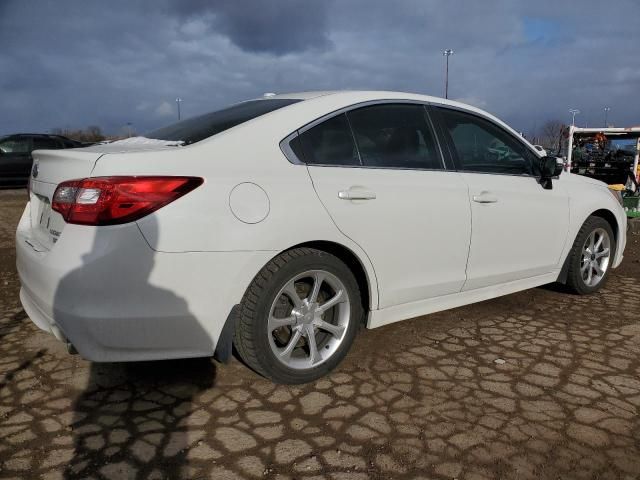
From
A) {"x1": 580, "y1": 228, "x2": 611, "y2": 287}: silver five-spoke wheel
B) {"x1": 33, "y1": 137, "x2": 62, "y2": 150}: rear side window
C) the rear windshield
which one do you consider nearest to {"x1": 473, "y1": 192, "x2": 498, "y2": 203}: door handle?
the rear windshield

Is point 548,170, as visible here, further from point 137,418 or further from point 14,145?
point 14,145

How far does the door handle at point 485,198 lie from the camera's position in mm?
3637

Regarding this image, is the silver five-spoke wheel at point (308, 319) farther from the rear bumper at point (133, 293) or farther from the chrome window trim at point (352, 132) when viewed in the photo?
the chrome window trim at point (352, 132)

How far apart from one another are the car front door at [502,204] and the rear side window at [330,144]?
817 mm

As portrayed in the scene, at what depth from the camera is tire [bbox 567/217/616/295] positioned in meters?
4.64

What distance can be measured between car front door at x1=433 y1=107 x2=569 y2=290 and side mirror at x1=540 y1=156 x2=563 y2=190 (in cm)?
4

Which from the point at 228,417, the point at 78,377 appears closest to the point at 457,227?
the point at 228,417

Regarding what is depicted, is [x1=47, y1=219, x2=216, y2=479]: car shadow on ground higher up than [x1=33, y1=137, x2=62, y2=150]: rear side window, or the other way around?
[x1=33, y1=137, x2=62, y2=150]: rear side window

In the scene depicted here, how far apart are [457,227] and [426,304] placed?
1.73ft

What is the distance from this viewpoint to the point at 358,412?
2.79 metres

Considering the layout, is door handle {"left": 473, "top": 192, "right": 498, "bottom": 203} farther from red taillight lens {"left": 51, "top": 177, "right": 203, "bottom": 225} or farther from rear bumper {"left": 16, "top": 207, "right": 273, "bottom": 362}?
red taillight lens {"left": 51, "top": 177, "right": 203, "bottom": 225}

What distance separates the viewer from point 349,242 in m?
3.02

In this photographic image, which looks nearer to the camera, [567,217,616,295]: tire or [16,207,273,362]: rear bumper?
[16,207,273,362]: rear bumper

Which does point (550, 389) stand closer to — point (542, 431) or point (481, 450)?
point (542, 431)
